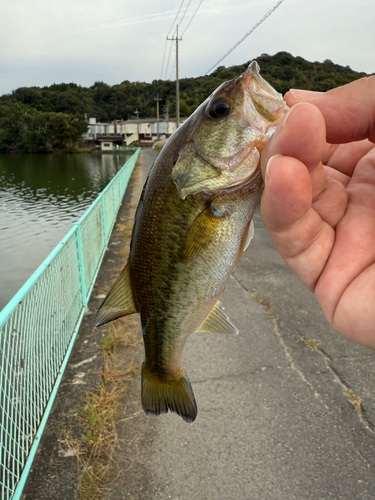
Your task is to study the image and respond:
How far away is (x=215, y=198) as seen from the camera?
5.08 ft

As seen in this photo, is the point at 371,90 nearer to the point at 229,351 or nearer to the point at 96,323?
the point at 96,323

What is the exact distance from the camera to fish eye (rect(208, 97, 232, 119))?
1480 millimetres

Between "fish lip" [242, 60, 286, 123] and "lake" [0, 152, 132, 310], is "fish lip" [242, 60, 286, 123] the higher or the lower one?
the higher one

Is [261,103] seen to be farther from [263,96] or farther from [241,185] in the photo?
[241,185]

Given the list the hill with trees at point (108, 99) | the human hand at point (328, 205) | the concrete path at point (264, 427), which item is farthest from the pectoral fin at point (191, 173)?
the hill with trees at point (108, 99)

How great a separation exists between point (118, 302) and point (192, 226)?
615 mm

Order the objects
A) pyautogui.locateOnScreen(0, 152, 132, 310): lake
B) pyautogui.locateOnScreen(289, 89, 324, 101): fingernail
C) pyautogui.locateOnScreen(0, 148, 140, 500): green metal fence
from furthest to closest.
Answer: pyautogui.locateOnScreen(0, 152, 132, 310): lake, pyautogui.locateOnScreen(0, 148, 140, 500): green metal fence, pyautogui.locateOnScreen(289, 89, 324, 101): fingernail

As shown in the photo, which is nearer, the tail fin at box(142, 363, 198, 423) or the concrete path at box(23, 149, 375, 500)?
the tail fin at box(142, 363, 198, 423)

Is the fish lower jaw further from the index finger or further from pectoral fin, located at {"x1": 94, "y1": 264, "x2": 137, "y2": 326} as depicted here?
pectoral fin, located at {"x1": 94, "y1": 264, "x2": 137, "y2": 326}

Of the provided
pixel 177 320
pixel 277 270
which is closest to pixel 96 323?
pixel 177 320

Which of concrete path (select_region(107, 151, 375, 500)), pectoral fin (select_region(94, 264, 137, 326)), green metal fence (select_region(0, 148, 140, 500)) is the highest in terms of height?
pectoral fin (select_region(94, 264, 137, 326))

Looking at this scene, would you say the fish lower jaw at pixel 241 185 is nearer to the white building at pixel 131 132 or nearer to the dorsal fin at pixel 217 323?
the dorsal fin at pixel 217 323

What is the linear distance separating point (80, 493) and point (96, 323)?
2041 mm

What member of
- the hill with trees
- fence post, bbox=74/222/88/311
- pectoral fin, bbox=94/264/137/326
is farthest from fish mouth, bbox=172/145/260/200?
the hill with trees
